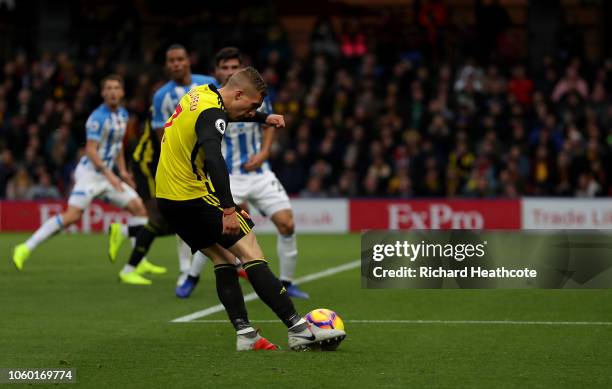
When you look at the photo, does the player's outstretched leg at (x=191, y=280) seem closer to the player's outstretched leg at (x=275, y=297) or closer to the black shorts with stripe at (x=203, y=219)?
the black shorts with stripe at (x=203, y=219)

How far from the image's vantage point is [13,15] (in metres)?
28.4

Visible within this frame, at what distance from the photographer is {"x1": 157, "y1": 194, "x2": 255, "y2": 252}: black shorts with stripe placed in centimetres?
776

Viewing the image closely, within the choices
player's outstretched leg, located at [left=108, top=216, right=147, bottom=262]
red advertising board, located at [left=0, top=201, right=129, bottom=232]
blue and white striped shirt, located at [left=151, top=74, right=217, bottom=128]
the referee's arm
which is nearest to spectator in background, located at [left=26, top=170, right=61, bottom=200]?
red advertising board, located at [left=0, top=201, right=129, bottom=232]

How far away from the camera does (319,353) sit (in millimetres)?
7777

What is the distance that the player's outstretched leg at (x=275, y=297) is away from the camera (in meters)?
7.75

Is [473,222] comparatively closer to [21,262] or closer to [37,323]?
[21,262]

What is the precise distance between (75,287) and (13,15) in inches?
685

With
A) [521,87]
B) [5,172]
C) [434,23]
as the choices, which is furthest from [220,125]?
[434,23]

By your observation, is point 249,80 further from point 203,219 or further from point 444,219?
point 444,219

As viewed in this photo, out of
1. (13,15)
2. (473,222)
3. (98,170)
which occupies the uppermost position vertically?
(13,15)

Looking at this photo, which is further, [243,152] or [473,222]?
[473,222]

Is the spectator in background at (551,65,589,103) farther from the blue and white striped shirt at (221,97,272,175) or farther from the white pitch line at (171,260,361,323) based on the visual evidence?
the blue and white striped shirt at (221,97,272,175)

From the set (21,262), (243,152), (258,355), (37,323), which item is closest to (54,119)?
(21,262)

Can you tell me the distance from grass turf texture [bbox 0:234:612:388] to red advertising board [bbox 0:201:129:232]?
886cm
